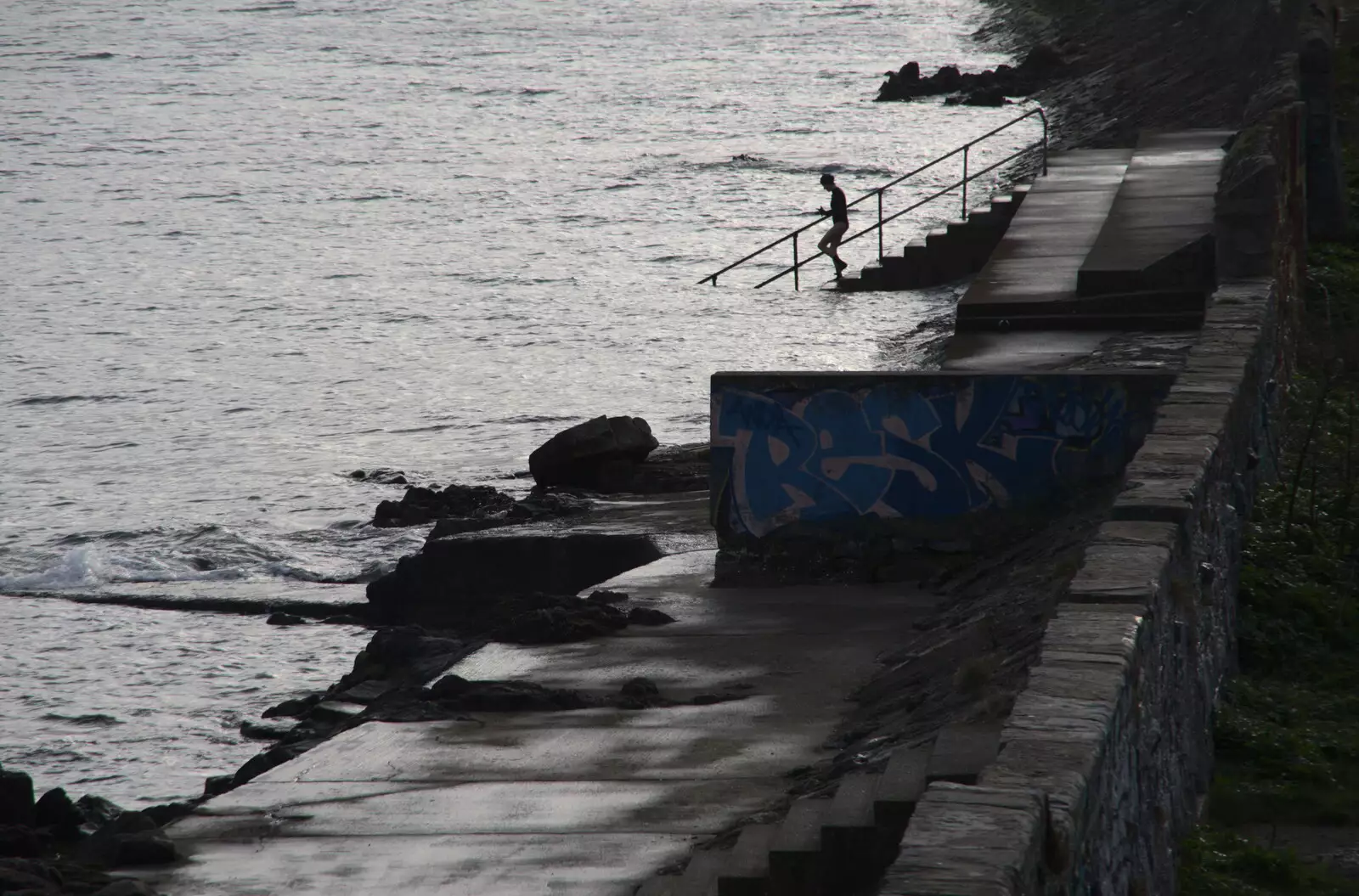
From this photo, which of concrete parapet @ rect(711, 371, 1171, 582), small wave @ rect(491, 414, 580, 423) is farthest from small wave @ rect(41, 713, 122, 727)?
small wave @ rect(491, 414, 580, 423)

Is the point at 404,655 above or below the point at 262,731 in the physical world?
above

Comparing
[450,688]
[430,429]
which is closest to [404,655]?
[450,688]

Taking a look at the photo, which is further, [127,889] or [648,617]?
[648,617]

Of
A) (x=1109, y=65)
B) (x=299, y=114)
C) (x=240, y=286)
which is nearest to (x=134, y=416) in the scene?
(x=240, y=286)

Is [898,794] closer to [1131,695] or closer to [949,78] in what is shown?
[1131,695]

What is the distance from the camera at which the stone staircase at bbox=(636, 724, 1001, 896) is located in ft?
25.2

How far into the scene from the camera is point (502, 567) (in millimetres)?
17469

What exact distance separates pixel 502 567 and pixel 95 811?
16.2ft

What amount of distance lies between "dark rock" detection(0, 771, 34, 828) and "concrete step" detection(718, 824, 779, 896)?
585cm

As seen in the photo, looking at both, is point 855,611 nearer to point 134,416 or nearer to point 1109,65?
point 134,416

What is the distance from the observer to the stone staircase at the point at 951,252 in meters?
31.3

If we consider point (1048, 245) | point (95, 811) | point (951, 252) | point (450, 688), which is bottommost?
point (95, 811)

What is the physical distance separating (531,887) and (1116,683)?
309 cm

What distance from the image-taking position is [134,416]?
31.9m
